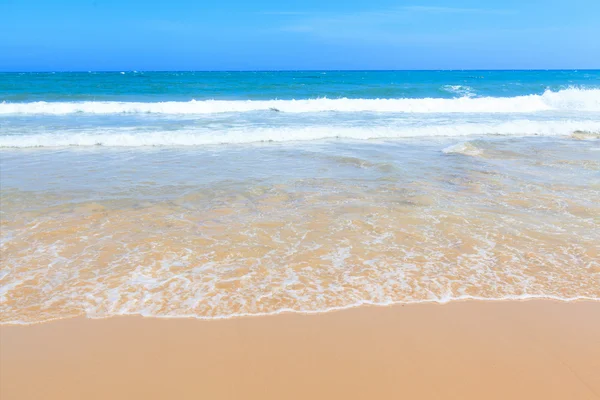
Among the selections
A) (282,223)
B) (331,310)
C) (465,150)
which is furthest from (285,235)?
(465,150)

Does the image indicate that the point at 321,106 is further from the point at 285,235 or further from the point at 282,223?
the point at 285,235

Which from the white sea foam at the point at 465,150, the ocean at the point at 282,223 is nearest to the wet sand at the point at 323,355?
the ocean at the point at 282,223

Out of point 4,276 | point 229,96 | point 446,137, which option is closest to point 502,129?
point 446,137

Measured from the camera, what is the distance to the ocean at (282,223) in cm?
397

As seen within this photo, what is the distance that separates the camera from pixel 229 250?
4.82 m

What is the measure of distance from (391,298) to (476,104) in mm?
22787

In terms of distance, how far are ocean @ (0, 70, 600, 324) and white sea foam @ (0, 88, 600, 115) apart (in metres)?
9.39

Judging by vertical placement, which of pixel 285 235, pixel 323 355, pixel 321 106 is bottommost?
pixel 323 355

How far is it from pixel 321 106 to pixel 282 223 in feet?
59.2

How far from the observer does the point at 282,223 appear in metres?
5.64

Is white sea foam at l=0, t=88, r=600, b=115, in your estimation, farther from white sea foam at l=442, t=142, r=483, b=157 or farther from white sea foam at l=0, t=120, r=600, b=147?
white sea foam at l=442, t=142, r=483, b=157

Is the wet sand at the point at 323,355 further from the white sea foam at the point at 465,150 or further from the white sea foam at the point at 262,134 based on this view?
the white sea foam at the point at 262,134

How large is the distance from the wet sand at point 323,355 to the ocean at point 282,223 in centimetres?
24

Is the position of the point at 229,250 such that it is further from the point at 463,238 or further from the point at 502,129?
the point at 502,129
